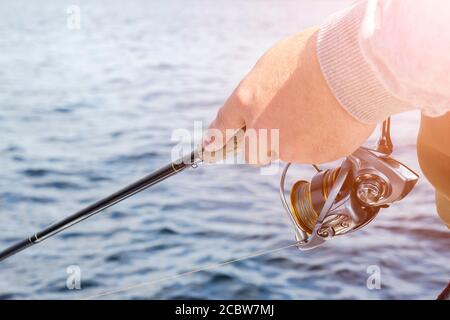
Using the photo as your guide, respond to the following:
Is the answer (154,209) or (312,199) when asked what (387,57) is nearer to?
(312,199)

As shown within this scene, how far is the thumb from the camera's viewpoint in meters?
0.57

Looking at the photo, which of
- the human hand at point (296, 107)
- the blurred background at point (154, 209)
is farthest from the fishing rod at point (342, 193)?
the blurred background at point (154, 209)

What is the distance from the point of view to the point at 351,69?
528 mm

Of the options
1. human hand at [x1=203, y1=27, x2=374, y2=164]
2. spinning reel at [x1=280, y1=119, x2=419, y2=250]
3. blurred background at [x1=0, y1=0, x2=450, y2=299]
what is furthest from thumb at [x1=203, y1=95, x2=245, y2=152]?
blurred background at [x1=0, y1=0, x2=450, y2=299]

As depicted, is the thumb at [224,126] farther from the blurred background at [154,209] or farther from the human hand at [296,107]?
the blurred background at [154,209]

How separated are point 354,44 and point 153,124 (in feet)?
12.4

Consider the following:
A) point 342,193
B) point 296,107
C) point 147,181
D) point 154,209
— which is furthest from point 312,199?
point 154,209

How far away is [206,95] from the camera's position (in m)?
4.91

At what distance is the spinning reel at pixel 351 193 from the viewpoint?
781mm

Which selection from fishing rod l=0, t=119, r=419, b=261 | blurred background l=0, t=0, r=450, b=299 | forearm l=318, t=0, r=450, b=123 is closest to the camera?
forearm l=318, t=0, r=450, b=123

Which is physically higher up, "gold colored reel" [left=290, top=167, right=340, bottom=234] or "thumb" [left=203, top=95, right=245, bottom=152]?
"thumb" [left=203, top=95, right=245, bottom=152]

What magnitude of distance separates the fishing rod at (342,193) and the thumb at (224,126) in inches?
3.8

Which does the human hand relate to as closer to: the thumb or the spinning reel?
the thumb

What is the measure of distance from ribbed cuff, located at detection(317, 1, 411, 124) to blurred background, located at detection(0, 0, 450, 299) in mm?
1865
